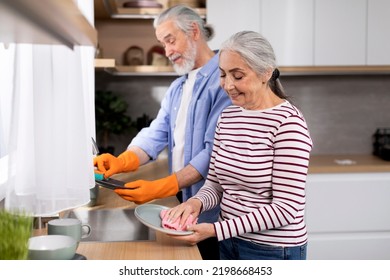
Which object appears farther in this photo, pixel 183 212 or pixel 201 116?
pixel 201 116

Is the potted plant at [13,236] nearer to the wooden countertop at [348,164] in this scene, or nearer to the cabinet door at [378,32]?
the wooden countertop at [348,164]

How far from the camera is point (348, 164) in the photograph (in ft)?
7.58

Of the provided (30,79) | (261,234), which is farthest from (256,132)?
(30,79)

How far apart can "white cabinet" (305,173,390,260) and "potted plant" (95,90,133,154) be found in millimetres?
910

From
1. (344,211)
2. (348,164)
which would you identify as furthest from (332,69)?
(344,211)

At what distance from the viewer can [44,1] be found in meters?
0.56

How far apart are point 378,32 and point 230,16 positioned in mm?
697

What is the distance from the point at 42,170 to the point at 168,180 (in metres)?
0.47

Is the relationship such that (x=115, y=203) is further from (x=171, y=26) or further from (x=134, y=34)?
(x=134, y=34)

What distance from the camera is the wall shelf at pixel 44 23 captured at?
589mm

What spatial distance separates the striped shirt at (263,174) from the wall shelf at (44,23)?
0.41 metres

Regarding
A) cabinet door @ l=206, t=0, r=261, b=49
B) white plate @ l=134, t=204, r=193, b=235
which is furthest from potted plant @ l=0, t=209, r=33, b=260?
cabinet door @ l=206, t=0, r=261, b=49

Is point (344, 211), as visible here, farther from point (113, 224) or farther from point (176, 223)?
point (176, 223)

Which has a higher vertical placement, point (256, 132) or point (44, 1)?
point (44, 1)
